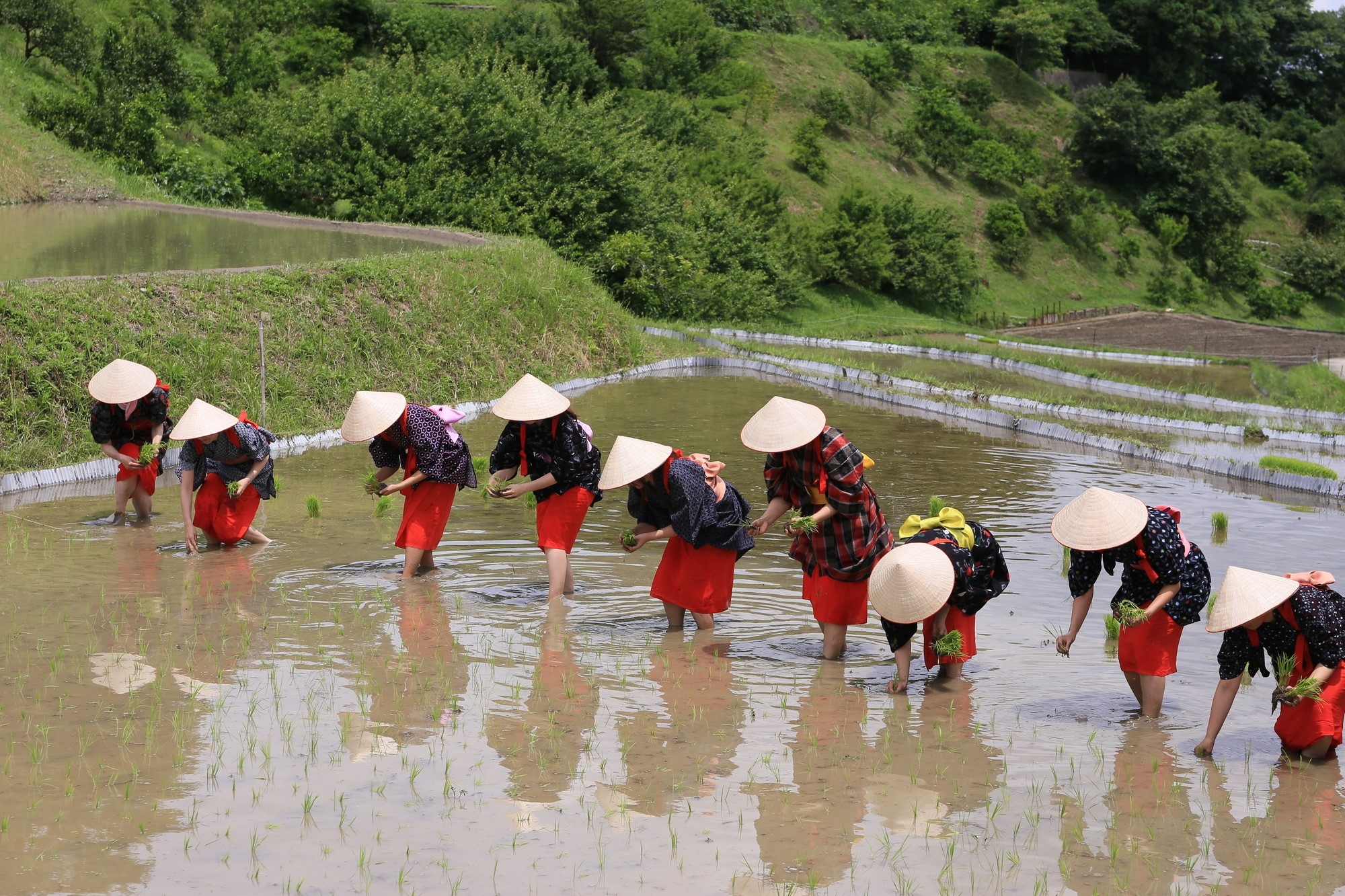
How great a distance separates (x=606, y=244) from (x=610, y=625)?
20.3 m

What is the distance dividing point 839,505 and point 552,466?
2020 millimetres

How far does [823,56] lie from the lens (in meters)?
51.9

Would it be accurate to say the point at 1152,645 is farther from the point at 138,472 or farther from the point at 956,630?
the point at 138,472

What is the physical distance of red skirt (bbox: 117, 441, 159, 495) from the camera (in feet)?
33.4

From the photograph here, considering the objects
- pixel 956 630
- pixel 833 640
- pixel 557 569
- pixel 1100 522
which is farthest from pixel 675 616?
pixel 1100 522

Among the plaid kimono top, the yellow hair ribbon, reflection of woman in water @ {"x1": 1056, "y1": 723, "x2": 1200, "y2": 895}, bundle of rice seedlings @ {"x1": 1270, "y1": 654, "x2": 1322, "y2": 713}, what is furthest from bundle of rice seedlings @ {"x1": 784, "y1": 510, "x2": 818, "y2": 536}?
bundle of rice seedlings @ {"x1": 1270, "y1": 654, "x2": 1322, "y2": 713}

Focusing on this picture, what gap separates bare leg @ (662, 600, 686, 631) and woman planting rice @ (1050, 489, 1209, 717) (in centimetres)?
236

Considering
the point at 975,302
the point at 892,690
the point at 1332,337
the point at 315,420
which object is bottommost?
the point at 975,302

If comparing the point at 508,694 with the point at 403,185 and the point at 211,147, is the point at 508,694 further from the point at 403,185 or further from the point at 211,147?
the point at 211,147

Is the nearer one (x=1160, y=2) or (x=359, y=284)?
(x=359, y=284)

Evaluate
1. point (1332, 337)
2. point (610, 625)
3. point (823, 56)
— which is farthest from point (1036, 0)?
point (610, 625)

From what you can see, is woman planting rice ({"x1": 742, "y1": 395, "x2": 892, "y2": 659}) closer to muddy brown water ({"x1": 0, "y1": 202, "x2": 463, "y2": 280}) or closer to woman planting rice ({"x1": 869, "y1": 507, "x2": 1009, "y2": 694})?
woman planting rice ({"x1": 869, "y1": 507, "x2": 1009, "y2": 694})

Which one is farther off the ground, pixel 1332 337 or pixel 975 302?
pixel 1332 337

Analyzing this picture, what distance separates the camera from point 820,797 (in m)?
5.64
